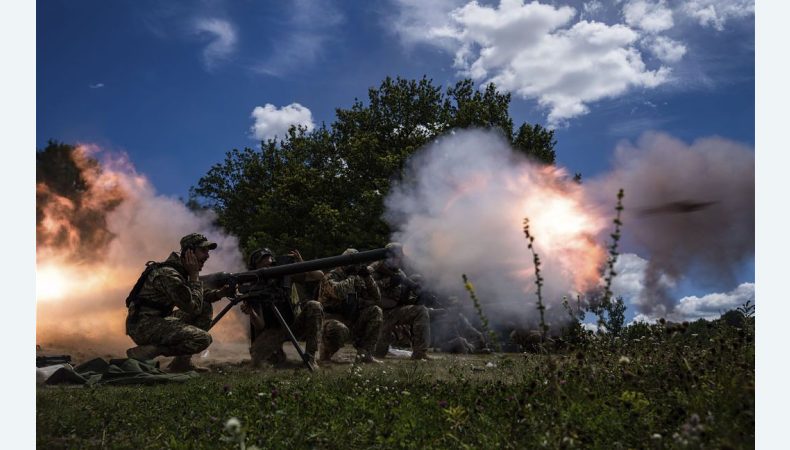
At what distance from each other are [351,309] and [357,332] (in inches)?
17.9

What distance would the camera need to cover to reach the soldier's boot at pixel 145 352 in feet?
31.9

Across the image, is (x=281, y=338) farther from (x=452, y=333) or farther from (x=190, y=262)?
(x=452, y=333)

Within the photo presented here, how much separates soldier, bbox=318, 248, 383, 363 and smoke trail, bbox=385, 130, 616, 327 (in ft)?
3.24

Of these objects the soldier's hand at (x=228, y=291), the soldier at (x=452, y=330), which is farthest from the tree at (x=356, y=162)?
the soldier's hand at (x=228, y=291)

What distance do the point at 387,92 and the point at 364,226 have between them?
6.13 metres

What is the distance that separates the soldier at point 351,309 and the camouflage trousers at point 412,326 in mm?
641

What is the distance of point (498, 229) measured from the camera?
1070 cm

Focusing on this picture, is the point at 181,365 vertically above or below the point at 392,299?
below

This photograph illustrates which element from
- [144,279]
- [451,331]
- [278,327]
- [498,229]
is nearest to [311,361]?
[278,327]

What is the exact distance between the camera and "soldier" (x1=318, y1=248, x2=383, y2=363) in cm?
1168

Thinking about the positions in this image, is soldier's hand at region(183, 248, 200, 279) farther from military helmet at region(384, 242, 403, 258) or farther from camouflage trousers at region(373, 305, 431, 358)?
camouflage trousers at region(373, 305, 431, 358)

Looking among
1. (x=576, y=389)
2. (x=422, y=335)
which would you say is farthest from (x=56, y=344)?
(x=576, y=389)

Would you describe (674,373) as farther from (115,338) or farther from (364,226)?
(364,226)

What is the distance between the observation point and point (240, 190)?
2742 centimetres
